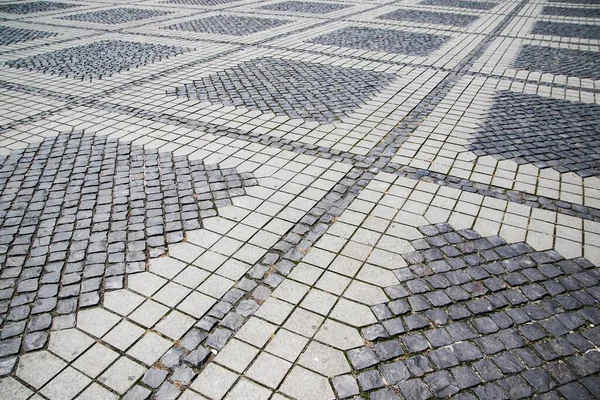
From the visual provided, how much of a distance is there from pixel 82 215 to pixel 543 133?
6.28 meters

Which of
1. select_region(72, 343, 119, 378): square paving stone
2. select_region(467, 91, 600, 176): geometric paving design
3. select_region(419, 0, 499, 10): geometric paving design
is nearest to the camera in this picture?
select_region(72, 343, 119, 378): square paving stone

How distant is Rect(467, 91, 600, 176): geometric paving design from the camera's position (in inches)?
210

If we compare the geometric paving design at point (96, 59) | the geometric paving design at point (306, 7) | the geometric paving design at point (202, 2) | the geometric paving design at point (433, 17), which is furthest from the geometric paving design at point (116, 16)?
the geometric paving design at point (433, 17)

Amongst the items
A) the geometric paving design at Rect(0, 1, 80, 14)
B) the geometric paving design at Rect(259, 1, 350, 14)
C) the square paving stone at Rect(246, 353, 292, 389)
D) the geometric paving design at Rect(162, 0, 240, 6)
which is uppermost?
the geometric paving design at Rect(0, 1, 80, 14)

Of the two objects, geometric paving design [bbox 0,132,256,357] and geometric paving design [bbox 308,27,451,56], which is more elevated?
geometric paving design [bbox 308,27,451,56]

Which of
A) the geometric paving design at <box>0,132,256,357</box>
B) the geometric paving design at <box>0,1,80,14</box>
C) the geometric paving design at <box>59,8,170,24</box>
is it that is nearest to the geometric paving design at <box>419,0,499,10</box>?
the geometric paving design at <box>59,8,170,24</box>

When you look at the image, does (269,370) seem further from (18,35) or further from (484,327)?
(18,35)

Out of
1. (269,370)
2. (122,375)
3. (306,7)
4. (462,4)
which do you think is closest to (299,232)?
(269,370)

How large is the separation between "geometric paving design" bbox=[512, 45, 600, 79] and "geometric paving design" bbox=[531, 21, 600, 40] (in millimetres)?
2029

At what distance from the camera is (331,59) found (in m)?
9.56

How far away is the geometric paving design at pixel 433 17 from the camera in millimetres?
13531

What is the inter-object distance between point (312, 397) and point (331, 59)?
27.4ft

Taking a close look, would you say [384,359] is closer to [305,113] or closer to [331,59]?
[305,113]

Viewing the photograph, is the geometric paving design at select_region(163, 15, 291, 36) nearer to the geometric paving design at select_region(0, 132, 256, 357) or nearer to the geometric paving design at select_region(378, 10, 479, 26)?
the geometric paving design at select_region(378, 10, 479, 26)
